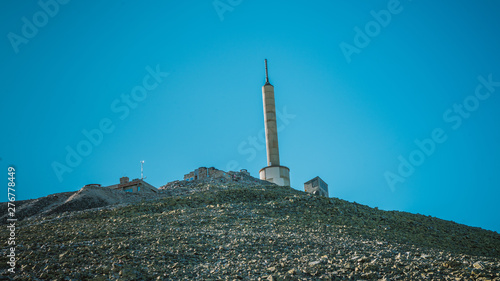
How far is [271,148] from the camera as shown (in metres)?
46.1

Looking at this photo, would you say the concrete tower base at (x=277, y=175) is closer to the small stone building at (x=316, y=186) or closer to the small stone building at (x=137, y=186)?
the small stone building at (x=316, y=186)

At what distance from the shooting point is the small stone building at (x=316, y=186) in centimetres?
3953

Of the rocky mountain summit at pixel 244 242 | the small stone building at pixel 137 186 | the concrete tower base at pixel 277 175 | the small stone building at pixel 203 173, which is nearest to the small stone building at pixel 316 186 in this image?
the concrete tower base at pixel 277 175

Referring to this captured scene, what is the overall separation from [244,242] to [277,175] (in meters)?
27.3

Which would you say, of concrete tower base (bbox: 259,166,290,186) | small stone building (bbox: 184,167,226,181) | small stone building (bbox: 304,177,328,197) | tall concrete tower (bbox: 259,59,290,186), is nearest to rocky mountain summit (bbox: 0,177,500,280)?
small stone building (bbox: 304,177,328,197)

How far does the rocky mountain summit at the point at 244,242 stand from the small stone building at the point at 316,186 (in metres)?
11.9

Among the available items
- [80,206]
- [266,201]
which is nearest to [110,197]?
[80,206]

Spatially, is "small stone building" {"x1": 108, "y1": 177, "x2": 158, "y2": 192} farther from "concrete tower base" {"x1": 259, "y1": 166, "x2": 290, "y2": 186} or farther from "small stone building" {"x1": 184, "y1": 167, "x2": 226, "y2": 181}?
"concrete tower base" {"x1": 259, "y1": 166, "x2": 290, "y2": 186}

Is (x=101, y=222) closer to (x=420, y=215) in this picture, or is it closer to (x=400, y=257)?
(x=400, y=257)

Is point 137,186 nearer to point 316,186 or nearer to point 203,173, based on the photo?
point 203,173

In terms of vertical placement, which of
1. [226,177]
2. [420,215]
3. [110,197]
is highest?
[226,177]

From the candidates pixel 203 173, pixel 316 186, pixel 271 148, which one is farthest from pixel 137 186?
pixel 271 148

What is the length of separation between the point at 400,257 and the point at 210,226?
26.9 feet

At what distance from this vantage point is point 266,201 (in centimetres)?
2603
